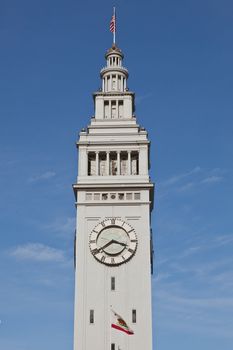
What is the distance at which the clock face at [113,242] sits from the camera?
74.1 meters

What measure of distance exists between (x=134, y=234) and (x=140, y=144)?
10678 millimetres

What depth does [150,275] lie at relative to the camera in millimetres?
73312

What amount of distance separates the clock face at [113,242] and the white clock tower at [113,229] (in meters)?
0.10

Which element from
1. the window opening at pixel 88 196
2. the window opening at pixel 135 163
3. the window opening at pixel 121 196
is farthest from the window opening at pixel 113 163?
the window opening at pixel 88 196

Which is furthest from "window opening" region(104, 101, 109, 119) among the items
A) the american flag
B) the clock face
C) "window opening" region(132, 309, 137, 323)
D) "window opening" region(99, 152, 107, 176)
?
"window opening" region(132, 309, 137, 323)

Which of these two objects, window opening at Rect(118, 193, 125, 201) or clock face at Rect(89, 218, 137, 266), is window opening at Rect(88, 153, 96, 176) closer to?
window opening at Rect(118, 193, 125, 201)

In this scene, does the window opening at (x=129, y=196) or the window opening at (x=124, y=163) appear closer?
the window opening at (x=129, y=196)

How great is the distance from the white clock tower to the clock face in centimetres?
10

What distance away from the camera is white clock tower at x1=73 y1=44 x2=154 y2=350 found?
7112 cm

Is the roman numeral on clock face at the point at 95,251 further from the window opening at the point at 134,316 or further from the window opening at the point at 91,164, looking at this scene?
the window opening at the point at 91,164

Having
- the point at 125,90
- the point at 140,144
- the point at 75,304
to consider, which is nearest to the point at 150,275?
the point at 75,304

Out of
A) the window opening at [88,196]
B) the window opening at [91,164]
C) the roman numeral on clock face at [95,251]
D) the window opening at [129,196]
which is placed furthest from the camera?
the window opening at [91,164]

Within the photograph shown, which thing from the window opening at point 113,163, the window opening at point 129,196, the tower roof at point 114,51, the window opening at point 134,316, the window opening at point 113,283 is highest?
the tower roof at point 114,51

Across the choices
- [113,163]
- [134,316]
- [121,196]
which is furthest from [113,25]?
[134,316]
